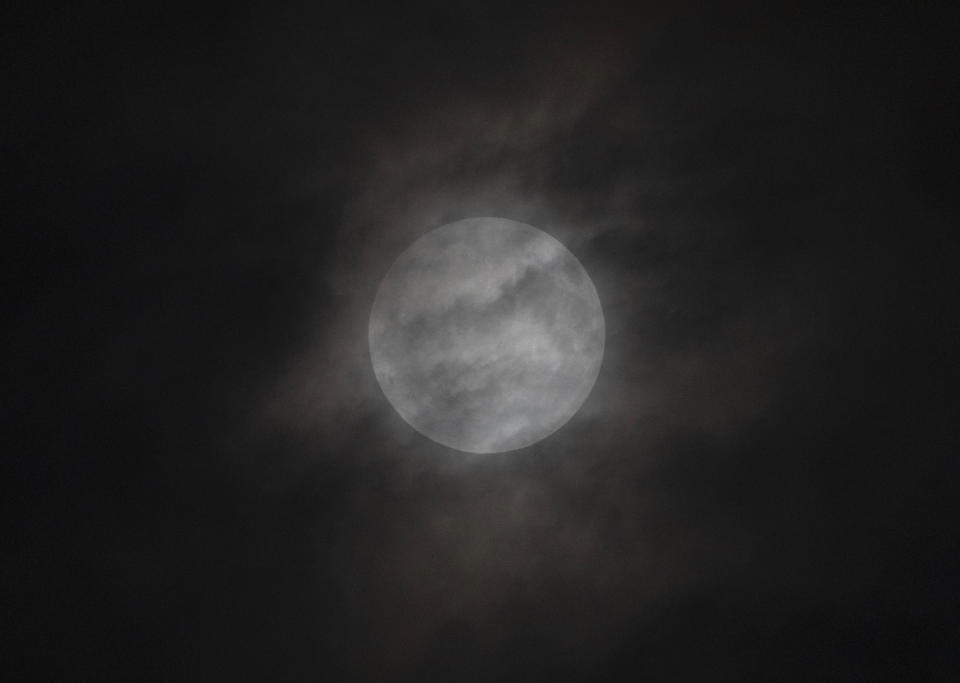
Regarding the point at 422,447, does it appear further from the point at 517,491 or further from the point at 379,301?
the point at 379,301

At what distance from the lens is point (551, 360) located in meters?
Answer: 14.4

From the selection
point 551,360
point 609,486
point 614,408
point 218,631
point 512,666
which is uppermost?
point 551,360

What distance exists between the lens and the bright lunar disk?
46.5ft

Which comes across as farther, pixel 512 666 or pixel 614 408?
pixel 512 666

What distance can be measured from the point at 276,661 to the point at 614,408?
10145 mm

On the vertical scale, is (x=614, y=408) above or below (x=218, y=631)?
above

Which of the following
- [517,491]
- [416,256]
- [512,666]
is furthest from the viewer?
[512,666]

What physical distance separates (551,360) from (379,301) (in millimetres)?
4181

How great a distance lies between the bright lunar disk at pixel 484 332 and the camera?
1416cm

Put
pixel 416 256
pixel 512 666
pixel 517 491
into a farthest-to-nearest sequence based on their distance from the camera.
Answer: pixel 512 666 < pixel 517 491 < pixel 416 256

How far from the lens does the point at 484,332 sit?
1417cm

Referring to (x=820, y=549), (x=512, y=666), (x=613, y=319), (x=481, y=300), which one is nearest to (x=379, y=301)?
(x=481, y=300)

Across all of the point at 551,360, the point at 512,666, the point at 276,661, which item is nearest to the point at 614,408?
the point at 551,360

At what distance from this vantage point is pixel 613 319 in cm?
1452
